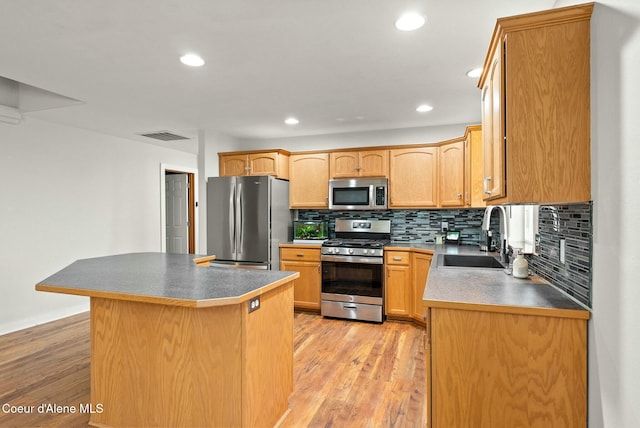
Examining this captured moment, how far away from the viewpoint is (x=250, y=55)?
2398mm

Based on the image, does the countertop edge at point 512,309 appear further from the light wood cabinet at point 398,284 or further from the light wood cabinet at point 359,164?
the light wood cabinet at point 359,164

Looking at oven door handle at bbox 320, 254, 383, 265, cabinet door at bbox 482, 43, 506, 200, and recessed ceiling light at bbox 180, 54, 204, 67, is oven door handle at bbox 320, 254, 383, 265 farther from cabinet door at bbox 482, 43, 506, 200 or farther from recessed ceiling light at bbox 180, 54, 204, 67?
recessed ceiling light at bbox 180, 54, 204, 67

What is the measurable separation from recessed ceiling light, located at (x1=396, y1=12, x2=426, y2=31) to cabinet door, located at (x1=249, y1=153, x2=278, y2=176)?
110 inches

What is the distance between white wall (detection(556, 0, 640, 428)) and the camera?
1.08m

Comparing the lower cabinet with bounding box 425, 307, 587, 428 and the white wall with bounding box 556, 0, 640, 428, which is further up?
the white wall with bounding box 556, 0, 640, 428

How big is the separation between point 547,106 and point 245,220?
3.51 m

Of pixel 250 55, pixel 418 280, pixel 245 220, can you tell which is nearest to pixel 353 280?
pixel 418 280

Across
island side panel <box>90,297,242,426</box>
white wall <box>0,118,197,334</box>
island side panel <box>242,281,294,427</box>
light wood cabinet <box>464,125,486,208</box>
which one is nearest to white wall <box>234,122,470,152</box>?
light wood cabinet <box>464,125,486,208</box>

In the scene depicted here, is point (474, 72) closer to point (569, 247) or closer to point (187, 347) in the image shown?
point (569, 247)

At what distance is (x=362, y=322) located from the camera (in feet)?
13.3

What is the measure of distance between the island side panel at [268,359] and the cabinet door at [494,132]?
4.27ft

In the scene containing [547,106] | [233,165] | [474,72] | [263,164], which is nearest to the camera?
[547,106]

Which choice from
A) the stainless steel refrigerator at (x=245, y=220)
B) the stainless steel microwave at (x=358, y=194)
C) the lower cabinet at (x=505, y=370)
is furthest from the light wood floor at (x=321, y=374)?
the stainless steel microwave at (x=358, y=194)

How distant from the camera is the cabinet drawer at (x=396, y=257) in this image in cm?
396
